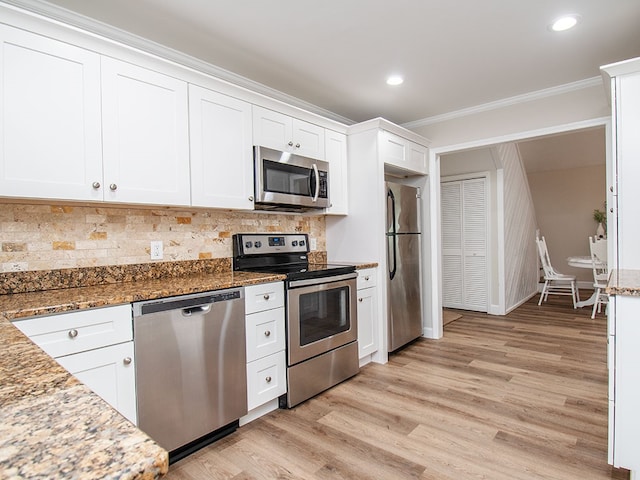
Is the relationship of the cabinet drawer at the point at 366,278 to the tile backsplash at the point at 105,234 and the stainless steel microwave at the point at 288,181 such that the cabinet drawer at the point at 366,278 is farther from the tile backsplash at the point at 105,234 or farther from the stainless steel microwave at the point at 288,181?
the tile backsplash at the point at 105,234

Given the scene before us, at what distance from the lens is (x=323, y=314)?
2.78 metres

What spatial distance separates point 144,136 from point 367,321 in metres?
2.24

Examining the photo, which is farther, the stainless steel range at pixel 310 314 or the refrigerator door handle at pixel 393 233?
the refrigerator door handle at pixel 393 233

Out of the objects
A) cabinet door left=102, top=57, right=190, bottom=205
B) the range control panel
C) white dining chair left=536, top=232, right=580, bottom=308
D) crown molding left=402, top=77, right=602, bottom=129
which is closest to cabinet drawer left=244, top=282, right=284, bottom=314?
the range control panel

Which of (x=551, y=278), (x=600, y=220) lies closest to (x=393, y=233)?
(x=551, y=278)

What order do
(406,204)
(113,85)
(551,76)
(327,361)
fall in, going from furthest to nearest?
(406,204)
(551,76)
(327,361)
(113,85)

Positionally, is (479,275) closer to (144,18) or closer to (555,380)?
(555,380)

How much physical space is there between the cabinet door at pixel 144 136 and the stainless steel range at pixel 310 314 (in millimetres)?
830

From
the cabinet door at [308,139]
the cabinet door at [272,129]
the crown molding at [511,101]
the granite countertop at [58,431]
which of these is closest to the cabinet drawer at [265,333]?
the cabinet door at [272,129]

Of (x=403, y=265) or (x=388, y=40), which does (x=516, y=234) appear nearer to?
(x=403, y=265)

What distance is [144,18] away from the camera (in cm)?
215

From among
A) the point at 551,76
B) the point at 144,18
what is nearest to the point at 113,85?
the point at 144,18

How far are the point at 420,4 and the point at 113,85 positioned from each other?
1.73 m

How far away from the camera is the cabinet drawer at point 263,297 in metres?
2.26
